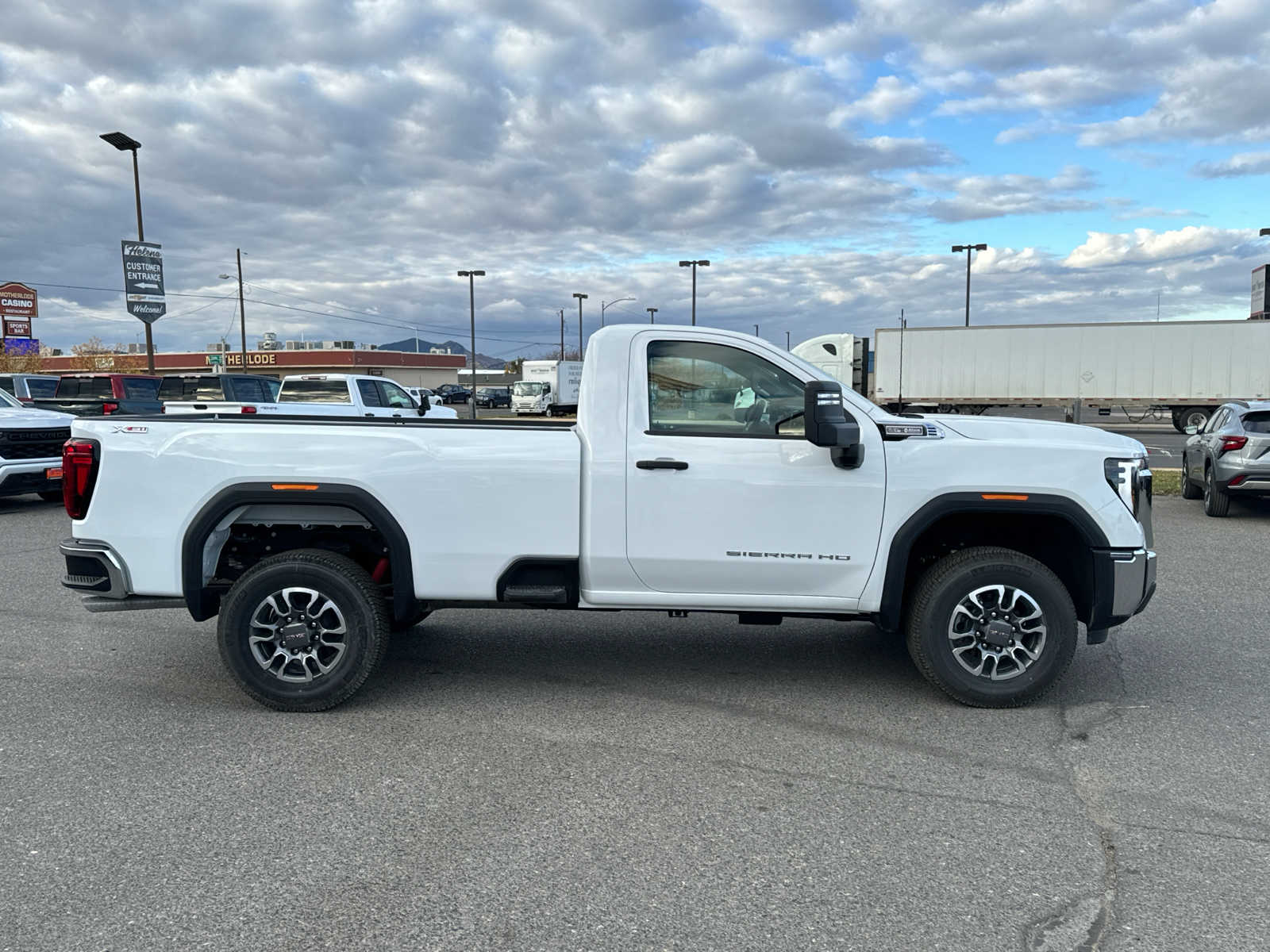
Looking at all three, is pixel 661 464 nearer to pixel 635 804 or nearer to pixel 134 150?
pixel 635 804

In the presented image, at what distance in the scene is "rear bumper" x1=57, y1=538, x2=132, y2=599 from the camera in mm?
4945

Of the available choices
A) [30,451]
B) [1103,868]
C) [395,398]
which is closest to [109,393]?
[395,398]

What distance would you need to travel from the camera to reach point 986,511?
4.85 meters

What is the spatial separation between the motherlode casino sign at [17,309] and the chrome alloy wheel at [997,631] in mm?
59666

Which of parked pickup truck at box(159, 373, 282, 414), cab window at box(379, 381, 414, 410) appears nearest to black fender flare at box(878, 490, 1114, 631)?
cab window at box(379, 381, 414, 410)

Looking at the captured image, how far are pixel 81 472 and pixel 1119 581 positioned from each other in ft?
17.2

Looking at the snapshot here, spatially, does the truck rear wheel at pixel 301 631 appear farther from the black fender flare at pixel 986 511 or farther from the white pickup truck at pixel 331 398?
the white pickup truck at pixel 331 398

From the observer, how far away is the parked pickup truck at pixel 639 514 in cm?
482

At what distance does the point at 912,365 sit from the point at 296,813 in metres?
31.4

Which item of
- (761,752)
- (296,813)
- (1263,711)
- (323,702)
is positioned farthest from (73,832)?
(1263,711)

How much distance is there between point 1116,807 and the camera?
152 inches

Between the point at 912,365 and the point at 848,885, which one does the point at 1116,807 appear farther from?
the point at 912,365

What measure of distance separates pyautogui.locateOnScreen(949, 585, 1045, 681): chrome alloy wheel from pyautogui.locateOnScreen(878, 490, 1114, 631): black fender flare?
342 mm

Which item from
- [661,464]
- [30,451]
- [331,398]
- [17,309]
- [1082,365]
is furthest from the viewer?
[17,309]
